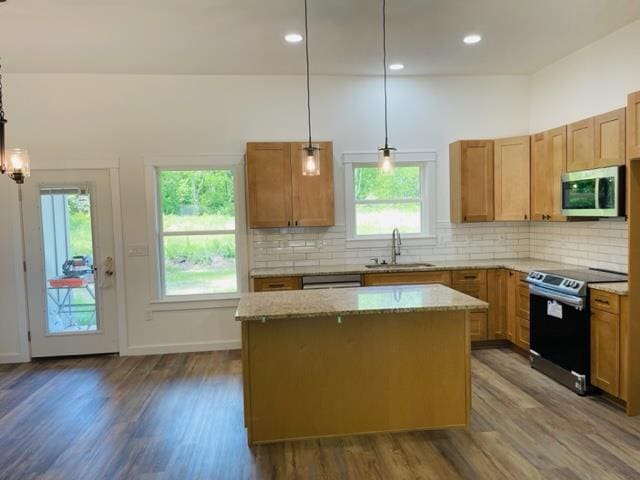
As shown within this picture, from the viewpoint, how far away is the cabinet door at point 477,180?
484 cm

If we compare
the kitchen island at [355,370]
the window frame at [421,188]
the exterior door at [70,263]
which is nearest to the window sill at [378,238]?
the window frame at [421,188]

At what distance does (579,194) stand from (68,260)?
512 centimetres

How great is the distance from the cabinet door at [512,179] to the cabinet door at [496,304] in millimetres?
668

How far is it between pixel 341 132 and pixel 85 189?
2.87m

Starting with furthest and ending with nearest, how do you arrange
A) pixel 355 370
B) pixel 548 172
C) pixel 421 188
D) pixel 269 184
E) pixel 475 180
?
pixel 421 188 < pixel 475 180 < pixel 269 184 < pixel 548 172 < pixel 355 370

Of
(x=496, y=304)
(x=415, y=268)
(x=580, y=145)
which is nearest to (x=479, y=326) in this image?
(x=496, y=304)

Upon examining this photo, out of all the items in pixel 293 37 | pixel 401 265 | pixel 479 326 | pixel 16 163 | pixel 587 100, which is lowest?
pixel 479 326

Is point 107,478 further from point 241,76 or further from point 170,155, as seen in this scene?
point 241,76

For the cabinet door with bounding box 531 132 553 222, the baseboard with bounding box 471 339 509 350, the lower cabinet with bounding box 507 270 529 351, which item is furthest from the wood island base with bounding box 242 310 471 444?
the cabinet door with bounding box 531 132 553 222

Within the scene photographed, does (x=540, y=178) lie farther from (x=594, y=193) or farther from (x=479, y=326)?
(x=479, y=326)

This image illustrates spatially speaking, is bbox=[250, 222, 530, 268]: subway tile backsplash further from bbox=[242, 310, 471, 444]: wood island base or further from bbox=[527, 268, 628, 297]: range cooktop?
bbox=[242, 310, 471, 444]: wood island base

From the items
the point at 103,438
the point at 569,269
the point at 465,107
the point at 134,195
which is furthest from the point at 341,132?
the point at 103,438

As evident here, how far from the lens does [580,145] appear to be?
3928mm

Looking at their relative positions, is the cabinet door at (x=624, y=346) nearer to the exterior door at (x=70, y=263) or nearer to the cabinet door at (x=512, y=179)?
the cabinet door at (x=512, y=179)
